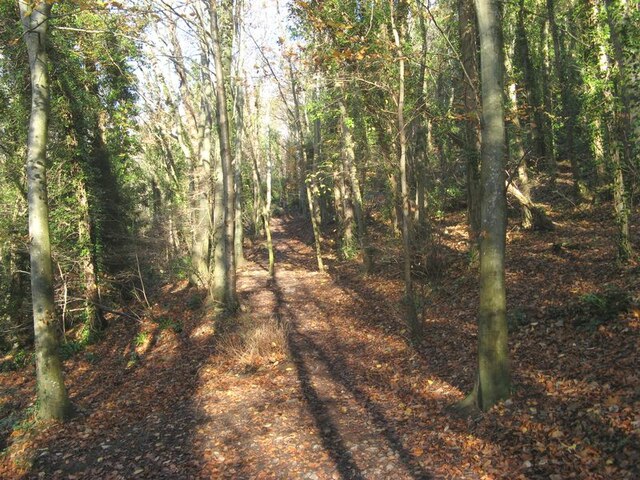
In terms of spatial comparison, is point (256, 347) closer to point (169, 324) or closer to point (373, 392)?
point (373, 392)

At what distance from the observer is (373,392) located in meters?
7.41

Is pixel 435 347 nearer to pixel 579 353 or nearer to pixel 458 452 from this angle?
pixel 579 353

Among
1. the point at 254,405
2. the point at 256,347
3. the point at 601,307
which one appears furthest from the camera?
the point at 256,347

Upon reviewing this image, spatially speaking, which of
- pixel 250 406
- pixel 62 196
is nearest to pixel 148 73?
pixel 62 196

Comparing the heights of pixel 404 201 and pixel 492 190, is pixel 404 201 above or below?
above

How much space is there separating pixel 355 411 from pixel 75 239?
38.7ft

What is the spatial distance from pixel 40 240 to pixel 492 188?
23.2 ft

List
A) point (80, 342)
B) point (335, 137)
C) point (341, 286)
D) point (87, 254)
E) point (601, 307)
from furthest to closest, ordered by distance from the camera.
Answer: point (335, 137) < point (341, 286) < point (87, 254) < point (80, 342) < point (601, 307)

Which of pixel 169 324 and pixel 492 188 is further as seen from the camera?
pixel 169 324

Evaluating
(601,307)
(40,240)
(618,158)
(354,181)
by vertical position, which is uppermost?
(354,181)

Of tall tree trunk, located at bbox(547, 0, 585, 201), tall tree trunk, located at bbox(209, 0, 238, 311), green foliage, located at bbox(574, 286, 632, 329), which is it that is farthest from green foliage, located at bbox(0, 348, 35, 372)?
tall tree trunk, located at bbox(547, 0, 585, 201)

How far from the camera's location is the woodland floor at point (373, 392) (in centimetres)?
491

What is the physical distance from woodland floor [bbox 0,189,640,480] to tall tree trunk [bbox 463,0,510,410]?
41.7 inches

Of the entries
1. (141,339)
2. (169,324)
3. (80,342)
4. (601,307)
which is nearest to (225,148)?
(169,324)
